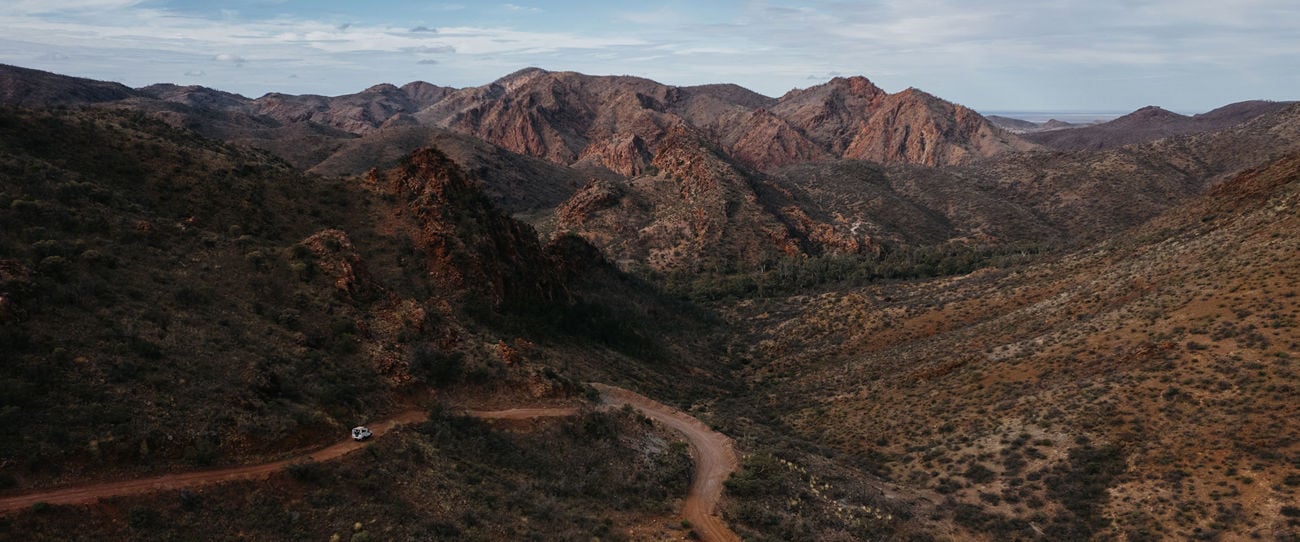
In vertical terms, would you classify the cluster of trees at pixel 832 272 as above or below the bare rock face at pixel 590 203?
below

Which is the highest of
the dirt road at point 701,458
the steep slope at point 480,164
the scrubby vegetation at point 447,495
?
the steep slope at point 480,164

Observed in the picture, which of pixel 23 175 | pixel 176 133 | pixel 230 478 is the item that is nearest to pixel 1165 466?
pixel 230 478

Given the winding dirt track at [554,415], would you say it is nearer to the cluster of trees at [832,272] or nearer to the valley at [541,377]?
the valley at [541,377]

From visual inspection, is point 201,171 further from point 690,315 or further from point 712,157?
point 712,157

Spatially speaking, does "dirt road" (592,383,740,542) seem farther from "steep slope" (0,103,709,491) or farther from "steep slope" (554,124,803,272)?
"steep slope" (554,124,803,272)

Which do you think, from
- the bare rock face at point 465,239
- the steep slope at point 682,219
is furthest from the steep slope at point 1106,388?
the steep slope at point 682,219

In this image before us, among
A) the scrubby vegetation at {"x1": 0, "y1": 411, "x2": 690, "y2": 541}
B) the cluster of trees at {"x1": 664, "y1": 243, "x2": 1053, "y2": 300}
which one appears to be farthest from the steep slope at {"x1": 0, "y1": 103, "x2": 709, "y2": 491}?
the cluster of trees at {"x1": 664, "y1": 243, "x2": 1053, "y2": 300}

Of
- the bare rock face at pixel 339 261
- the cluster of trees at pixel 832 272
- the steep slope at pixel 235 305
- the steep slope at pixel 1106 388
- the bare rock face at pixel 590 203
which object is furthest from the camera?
the bare rock face at pixel 590 203

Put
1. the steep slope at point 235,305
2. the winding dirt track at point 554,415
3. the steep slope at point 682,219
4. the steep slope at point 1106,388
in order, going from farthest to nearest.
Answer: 1. the steep slope at point 682,219
2. the steep slope at point 1106,388
3. the steep slope at point 235,305
4. the winding dirt track at point 554,415
